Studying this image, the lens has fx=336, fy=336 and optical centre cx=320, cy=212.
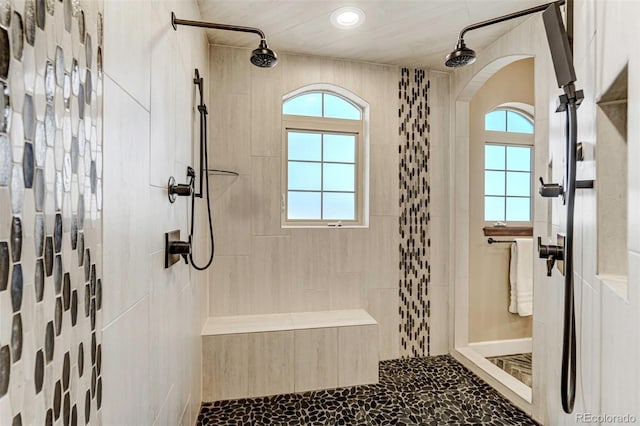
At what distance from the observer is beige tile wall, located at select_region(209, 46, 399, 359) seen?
2.68m

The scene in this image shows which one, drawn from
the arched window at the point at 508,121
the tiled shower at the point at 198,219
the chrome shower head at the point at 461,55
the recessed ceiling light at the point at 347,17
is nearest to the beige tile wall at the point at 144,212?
the tiled shower at the point at 198,219

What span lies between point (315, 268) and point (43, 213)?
233 cm

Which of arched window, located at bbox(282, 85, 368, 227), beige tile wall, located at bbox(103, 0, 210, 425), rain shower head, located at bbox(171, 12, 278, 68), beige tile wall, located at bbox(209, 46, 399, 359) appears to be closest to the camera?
beige tile wall, located at bbox(103, 0, 210, 425)

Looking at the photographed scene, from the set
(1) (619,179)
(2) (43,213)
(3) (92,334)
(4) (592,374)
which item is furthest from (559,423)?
(2) (43,213)

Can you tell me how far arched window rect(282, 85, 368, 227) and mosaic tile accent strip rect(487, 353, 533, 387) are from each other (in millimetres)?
1756

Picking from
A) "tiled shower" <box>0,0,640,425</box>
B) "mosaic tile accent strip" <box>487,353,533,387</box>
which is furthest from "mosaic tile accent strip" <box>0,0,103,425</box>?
"mosaic tile accent strip" <box>487,353,533,387</box>

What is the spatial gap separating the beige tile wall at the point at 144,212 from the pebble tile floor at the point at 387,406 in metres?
0.55

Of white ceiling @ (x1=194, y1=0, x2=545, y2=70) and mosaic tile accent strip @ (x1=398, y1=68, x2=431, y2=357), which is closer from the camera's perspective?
white ceiling @ (x1=194, y1=0, x2=545, y2=70)

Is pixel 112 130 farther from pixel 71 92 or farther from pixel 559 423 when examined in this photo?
pixel 559 423

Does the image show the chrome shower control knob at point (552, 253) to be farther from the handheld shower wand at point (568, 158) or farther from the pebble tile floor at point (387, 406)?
the pebble tile floor at point (387, 406)

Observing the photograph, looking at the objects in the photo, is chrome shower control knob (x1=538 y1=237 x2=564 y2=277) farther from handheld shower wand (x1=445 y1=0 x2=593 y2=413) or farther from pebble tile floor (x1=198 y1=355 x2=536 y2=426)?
pebble tile floor (x1=198 y1=355 x2=536 y2=426)

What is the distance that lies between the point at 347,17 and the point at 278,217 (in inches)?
60.5

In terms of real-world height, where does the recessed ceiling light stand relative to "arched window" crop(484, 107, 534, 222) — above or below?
above

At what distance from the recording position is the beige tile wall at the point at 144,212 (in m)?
0.91
